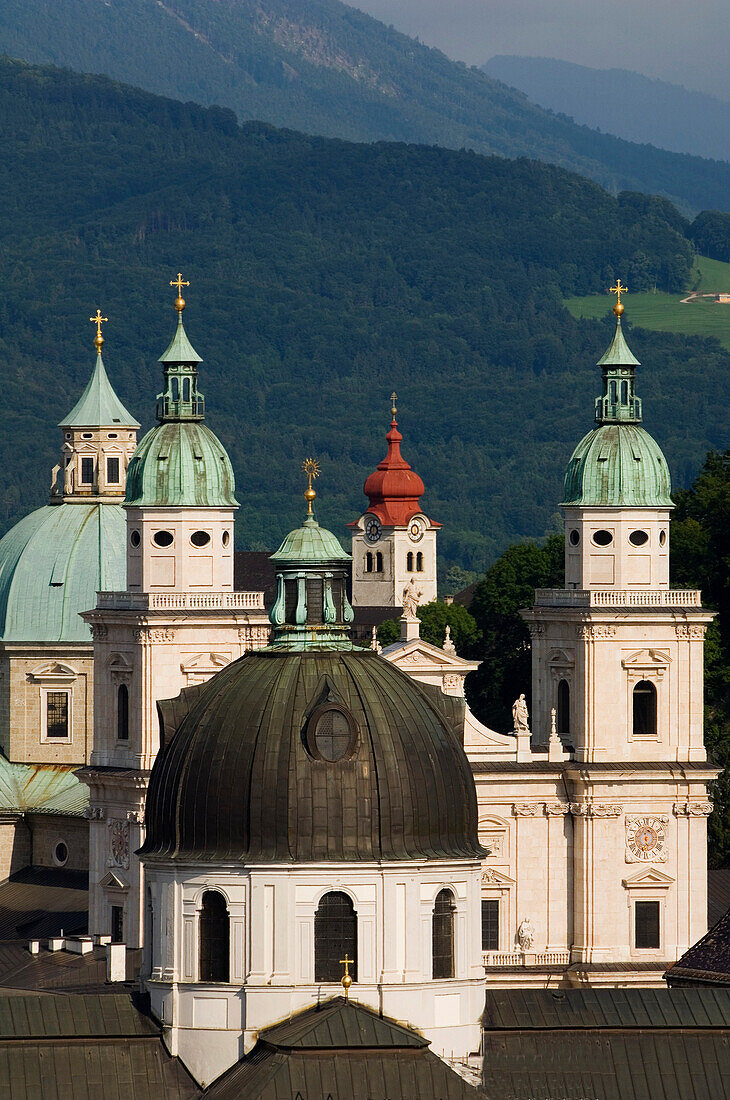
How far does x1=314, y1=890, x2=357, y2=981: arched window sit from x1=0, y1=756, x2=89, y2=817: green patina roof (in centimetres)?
5991

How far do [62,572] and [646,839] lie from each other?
29117mm

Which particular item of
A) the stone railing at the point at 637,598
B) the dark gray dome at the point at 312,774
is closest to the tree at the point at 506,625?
the stone railing at the point at 637,598

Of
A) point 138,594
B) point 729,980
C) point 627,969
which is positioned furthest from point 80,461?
point 729,980

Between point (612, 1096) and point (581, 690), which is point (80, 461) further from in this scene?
point (612, 1096)

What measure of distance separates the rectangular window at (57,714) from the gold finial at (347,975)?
63.7 m

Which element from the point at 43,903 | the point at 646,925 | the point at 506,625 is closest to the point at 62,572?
the point at 43,903

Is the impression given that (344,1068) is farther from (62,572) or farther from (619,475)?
(62,572)

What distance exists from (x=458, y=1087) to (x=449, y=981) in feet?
9.87

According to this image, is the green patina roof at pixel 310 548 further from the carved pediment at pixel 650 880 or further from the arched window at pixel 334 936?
the carved pediment at pixel 650 880

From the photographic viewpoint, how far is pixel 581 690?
10994cm

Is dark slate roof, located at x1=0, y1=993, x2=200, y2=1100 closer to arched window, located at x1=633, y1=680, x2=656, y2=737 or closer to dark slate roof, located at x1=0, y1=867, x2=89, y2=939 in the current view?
arched window, located at x1=633, y1=680, x2=656, y2=737

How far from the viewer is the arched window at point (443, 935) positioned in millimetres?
66125

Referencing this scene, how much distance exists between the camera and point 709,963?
8181cm

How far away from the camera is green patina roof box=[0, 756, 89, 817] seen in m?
126
